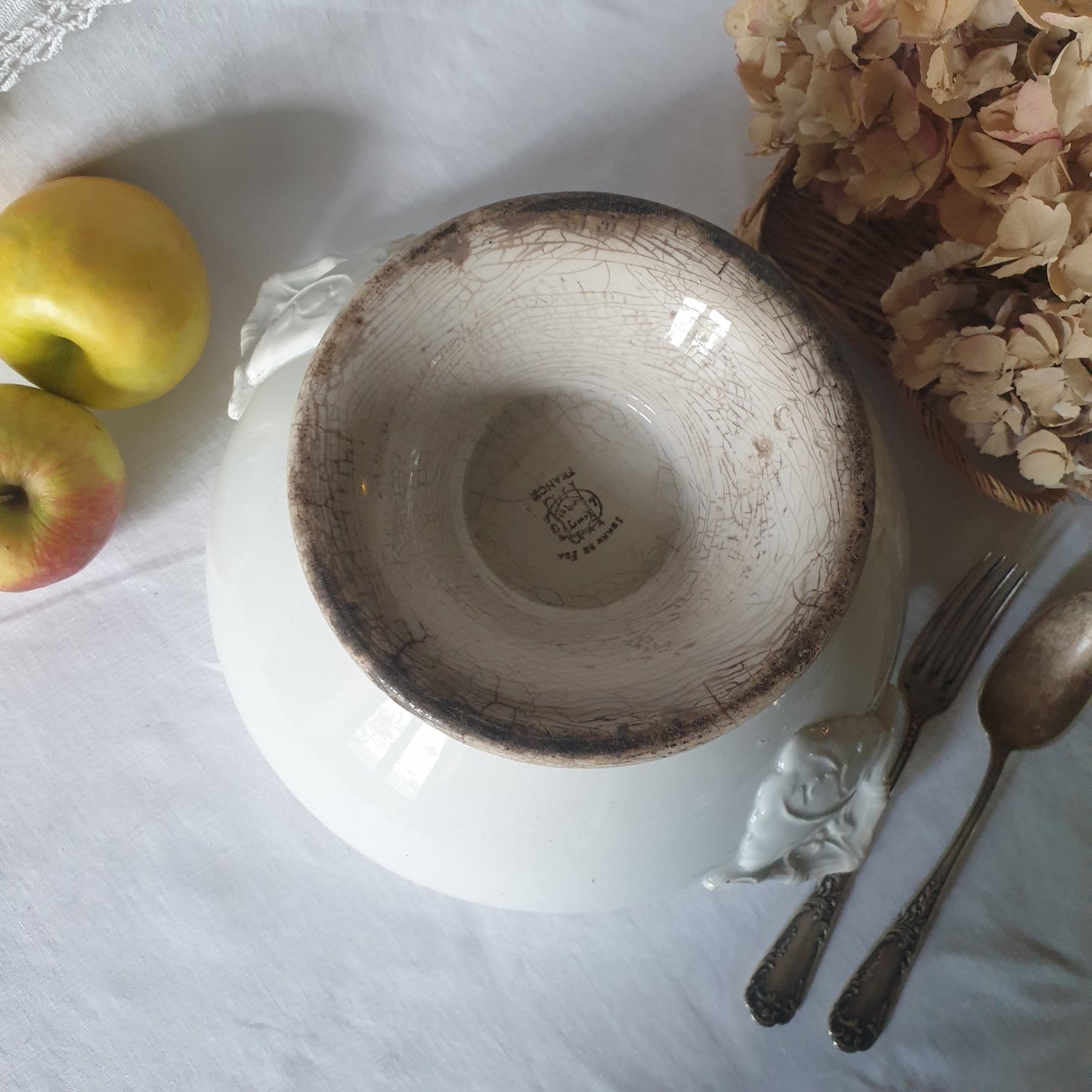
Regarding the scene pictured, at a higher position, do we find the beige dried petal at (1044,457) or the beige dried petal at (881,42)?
the beige dried petal at (881,42)

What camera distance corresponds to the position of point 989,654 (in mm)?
613

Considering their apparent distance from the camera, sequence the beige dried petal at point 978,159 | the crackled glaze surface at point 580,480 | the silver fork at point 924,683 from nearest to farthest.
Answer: the crackled glaze surface at point 580,480 → the beige dried petal at point 978,159 → the silver fork at point 924,683

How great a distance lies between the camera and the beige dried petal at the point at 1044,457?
1.64 feet

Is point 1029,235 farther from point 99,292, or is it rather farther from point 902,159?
point 99,292

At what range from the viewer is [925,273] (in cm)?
Answer: 51

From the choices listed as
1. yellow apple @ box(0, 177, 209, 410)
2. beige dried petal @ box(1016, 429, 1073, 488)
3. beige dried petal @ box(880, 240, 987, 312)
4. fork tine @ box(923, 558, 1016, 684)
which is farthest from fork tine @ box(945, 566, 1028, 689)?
yellow apple @ box(0, 177, 209, 410)

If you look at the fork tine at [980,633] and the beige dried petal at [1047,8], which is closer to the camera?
the beige dried petal at [1047,8]

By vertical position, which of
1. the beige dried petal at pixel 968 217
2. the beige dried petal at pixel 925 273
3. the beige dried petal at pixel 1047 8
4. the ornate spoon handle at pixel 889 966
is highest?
the beige dried petal at pixel 1047 8

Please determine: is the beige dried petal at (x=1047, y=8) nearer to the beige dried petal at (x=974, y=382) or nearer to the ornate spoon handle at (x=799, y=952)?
the beige dried petal at (x=974, y=382)

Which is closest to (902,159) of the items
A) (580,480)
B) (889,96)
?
(889,96)

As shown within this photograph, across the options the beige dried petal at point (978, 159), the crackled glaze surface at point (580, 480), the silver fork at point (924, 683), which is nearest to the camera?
the crackled glaze surface at point (580, 480)

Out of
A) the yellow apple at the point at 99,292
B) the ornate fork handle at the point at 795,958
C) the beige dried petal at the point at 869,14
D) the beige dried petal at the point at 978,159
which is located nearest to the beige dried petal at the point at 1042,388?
the beige dried petal at the point at 978,159

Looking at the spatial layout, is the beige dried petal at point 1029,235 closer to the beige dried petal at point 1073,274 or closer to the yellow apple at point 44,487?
the beige dried petal at point 1073,274

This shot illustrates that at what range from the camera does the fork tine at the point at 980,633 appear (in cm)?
59
